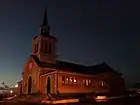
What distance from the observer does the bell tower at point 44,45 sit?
1609 inches

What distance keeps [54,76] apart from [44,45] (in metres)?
9.57

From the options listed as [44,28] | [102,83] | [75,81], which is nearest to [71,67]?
[75,81]

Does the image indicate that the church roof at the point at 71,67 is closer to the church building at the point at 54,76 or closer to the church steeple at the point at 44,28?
the church building at the point at 54,76

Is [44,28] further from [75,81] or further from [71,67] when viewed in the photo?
[75,81]

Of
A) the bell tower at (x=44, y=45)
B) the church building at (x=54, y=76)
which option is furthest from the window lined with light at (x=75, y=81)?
the bell tower at (x=44, y=45)

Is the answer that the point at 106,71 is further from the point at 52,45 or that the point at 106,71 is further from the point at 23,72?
the point at 23,72

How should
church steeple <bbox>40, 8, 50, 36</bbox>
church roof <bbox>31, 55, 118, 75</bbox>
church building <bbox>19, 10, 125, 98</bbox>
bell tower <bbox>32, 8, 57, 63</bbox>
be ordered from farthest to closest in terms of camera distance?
church steeple <bbox>40, 8, 50, 36</bbox>
bell tower <bbox>32, 8, 57, 63</bbox>
church roof <bbox>31, 55, 118, 75</bbox>
church building <bbox>19, 10, 125, 98</bbox>

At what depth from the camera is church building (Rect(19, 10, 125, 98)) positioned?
3538 centimetres

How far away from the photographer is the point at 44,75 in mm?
36906

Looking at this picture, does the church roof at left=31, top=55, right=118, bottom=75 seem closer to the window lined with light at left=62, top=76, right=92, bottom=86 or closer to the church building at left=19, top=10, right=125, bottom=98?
the church building at left=19, top=10, right=125, bottom=98

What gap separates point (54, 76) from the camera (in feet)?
114

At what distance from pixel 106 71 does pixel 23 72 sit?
1896 cm

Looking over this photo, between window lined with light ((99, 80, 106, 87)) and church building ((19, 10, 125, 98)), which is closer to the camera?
church building ((19, 10, 125, 98))

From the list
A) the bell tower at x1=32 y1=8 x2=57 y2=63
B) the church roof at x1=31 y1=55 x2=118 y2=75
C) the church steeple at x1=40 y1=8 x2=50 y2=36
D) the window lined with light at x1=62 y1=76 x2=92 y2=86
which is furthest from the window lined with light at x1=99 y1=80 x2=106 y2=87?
the church steeple at x1=40 y1=8 x2=50 y2=36
